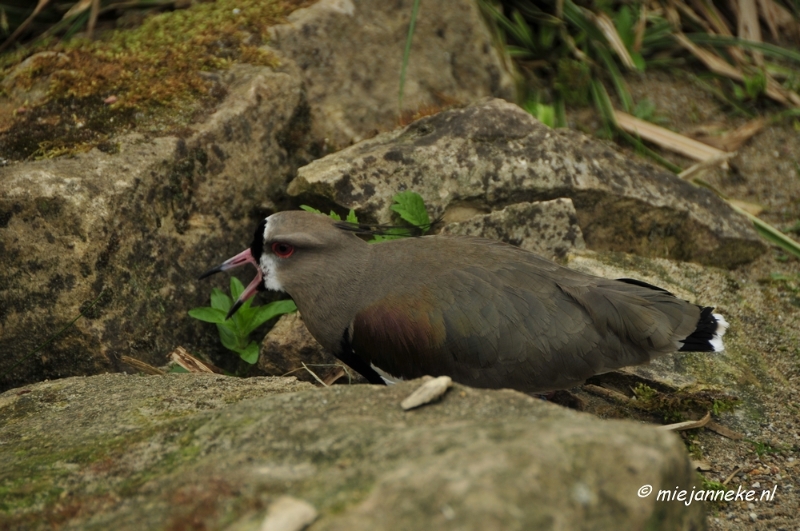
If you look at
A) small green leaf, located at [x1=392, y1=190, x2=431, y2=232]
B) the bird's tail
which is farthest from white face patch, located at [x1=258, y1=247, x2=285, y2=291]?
the bird's tail

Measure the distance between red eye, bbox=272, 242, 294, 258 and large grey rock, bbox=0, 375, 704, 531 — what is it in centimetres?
119

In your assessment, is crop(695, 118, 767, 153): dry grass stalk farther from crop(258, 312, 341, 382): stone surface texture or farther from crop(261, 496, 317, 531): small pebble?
crop(261, 496, 317, 531): small pebble

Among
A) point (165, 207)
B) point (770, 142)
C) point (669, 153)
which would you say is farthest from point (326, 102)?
point (770, 142)

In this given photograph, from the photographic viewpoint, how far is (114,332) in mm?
4465

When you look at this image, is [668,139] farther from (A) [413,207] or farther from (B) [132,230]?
(B) [132,230]

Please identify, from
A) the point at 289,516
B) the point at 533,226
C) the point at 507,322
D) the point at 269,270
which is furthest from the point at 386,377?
the point at 289,516

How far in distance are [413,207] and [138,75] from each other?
6.71 ft

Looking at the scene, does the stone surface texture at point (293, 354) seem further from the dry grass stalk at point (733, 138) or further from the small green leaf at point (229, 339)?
the dry grass stalk at point (733, 138)

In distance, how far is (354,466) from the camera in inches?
94.6

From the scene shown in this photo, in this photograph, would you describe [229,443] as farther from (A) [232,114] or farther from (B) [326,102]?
(B) [326,102]

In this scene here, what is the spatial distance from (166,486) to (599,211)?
3.61 meters

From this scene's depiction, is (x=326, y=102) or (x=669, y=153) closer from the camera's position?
(x=326, y=102)

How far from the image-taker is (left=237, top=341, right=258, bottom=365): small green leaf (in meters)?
4.54

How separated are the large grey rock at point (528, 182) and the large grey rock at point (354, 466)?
2.09 m
